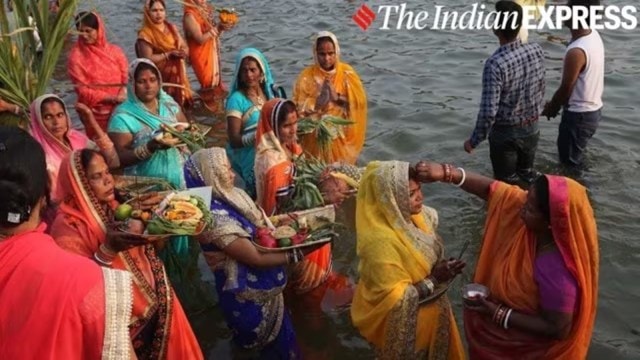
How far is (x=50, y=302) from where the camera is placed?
81.2 inches

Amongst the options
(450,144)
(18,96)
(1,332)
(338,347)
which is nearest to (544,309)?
(338,347)

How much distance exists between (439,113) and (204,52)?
338 centimetres

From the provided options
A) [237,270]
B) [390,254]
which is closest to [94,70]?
[237,270]

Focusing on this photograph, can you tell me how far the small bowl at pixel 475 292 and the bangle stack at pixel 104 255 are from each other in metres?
1.83

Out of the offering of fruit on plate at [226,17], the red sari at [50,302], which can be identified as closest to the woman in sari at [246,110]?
the offering of fruit on plate at [226,17]

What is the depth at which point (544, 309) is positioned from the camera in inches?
119

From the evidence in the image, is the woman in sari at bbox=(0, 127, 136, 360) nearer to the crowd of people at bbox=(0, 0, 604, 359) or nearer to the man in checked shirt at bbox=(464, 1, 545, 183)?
the crowd of people at bbox=(0, 0, 604, 359)

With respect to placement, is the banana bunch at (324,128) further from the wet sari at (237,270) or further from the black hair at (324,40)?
the wet sari at (237,270)

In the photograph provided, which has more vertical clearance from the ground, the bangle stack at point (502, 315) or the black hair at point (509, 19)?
the black hair at point (509, 19)

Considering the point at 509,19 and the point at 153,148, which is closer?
the point at 153,148

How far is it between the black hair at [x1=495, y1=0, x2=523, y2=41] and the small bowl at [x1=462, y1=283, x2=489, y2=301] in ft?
9.14

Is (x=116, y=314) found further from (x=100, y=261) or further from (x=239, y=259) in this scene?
(x=239, y=259)

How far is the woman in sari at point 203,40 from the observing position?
27.4ft

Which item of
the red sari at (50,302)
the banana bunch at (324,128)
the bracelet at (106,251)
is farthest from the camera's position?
the banana bunch at (324,128)
